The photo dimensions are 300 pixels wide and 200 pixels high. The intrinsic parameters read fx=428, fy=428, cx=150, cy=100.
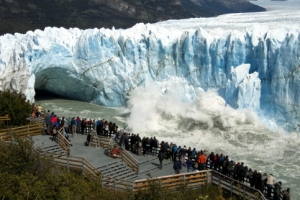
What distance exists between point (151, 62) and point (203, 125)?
5.11 m

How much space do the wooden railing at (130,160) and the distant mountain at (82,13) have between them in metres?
56.4

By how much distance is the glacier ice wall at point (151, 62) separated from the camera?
2011cm

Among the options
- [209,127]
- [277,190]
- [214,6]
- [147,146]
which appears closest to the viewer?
[277,190]

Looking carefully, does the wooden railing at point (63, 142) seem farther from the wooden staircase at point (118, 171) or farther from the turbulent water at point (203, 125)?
the turbulent water at point (203, 125)

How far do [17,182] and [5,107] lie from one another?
7750mm

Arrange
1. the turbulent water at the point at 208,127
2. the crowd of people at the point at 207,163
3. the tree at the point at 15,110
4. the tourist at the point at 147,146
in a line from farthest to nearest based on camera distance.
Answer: the turbulent water at the point at 208,127, the tree at the point at 15,110, the tourist at the point at 147,146, the crowd of people at the point at 207,163

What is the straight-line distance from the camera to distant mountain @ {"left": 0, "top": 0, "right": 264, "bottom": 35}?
73.6 meters

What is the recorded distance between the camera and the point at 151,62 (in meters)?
23.3

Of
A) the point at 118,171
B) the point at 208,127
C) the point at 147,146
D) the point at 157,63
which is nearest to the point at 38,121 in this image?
the point at 147,146

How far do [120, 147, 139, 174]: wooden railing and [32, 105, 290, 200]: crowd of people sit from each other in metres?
0.84

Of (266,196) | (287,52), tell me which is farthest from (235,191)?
(287,52)

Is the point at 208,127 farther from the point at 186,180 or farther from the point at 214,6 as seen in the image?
the point at 214,6

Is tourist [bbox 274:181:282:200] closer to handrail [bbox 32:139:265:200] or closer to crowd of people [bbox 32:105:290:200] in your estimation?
crowd of people [bbox 32:105:290:200]

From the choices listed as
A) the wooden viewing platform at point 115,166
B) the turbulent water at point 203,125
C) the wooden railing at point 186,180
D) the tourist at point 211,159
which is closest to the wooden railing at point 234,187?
the wooden viewing platform at point 115,166
